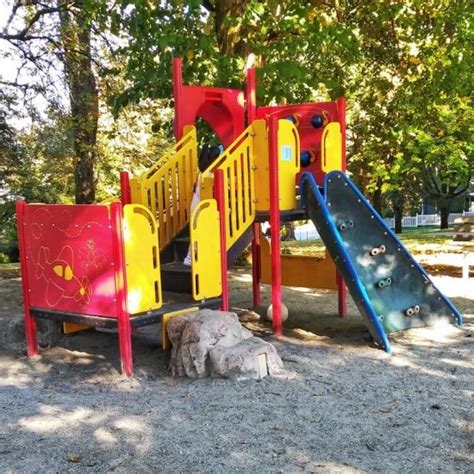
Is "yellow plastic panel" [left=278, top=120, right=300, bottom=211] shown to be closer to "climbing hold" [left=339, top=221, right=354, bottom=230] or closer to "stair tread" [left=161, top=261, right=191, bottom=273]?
"climbing hold" [left=339, top=221, right=354, bottom=230]

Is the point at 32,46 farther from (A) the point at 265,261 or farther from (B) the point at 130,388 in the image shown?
(B) the point at 130,388

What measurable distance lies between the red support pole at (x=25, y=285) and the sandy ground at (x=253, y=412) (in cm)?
19

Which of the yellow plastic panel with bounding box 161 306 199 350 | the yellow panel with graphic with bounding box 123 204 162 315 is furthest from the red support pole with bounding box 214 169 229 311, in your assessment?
the yellow panel with graphic with bounding box 123 204 162 315

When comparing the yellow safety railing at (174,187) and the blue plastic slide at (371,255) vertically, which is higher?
the yellow safety railing at (174,187)

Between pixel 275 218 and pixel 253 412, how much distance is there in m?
2.59

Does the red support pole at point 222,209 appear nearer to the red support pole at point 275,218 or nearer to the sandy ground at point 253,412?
the red support pole at point 275,218

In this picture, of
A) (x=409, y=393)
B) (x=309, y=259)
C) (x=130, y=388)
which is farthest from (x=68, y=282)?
(x=309, y=259)

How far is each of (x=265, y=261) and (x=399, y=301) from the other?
2306mm

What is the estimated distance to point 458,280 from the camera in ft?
31.0

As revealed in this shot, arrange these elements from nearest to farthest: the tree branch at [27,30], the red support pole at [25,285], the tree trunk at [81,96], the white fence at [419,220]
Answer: the red support pole at [25,285] → the tree branch at [27,30] → the tree trunk at [81,96] → the white fence at [419,220]

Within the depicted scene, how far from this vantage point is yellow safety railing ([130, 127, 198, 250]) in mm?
6418

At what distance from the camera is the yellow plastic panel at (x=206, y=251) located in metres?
5.25

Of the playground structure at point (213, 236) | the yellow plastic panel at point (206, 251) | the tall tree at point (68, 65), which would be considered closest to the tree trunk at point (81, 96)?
the tall tree at point (68, 65)

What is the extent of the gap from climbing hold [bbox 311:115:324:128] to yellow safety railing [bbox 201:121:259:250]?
1.22m
